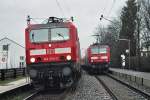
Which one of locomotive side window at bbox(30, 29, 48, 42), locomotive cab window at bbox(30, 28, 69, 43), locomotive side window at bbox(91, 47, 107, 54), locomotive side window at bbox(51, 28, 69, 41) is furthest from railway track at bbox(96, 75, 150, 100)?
locomotive side window at bbox(91, 47, 107, 54)

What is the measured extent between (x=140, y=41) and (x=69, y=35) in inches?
2282

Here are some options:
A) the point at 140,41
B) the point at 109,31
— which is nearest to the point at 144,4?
the point at 140,41

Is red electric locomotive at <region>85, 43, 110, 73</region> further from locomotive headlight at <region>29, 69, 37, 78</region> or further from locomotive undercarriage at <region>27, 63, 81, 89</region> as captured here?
locomotive headlight at <region>29, 69, 37, 78</region>

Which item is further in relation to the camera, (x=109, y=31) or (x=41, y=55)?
(x=109, y=31)

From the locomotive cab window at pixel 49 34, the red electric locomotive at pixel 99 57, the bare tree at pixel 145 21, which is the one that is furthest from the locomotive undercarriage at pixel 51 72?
the bare tree at pixel 145 21

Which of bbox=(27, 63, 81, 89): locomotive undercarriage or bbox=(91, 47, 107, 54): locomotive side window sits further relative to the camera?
bbox=(91, 47, 107, 54): locomotive side window

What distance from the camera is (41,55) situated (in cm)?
2067

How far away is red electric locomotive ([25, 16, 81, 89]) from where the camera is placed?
2038cm

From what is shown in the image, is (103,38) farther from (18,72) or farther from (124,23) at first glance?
(18,72)

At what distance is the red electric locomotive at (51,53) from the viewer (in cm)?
2038

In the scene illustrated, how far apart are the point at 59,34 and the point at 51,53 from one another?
1064mm

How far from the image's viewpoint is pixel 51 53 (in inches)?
814

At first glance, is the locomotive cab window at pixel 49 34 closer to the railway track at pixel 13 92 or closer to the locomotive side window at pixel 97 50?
the railway track at pixel 13 92

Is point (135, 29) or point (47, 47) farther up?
point (135, 29)
